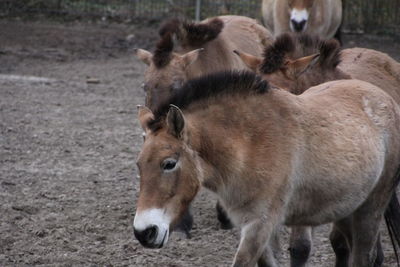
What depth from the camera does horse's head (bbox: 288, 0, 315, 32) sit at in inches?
385

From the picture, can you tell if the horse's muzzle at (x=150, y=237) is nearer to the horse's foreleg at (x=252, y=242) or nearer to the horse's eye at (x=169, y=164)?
the horse's eye at (x=169, y=164)

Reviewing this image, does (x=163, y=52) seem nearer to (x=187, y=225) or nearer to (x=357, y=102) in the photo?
(x=187, y=225)

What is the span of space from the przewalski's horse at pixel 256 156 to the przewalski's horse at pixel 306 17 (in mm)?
5033

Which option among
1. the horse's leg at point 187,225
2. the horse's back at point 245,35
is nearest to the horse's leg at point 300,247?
the horse's leg at point 187,225

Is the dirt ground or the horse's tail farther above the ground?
the horse's tail

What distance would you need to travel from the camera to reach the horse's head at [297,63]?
6043 mm

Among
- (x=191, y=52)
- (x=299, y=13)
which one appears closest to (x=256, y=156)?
(x=191, y=52)

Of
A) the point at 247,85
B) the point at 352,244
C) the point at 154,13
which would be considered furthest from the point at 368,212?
the point at 154,13

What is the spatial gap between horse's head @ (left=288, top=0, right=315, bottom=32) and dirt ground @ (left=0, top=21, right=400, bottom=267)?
7.58 feet

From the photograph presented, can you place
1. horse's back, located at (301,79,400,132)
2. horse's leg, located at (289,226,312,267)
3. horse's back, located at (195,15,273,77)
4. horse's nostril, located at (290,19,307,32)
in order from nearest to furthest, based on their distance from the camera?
horse's back, located at (301,79,400,132)
horse's leg, located at (289,226,312,267)
horse's back, located at (195,15,273,77)
horse's nostril, located at (290,19,307,32)

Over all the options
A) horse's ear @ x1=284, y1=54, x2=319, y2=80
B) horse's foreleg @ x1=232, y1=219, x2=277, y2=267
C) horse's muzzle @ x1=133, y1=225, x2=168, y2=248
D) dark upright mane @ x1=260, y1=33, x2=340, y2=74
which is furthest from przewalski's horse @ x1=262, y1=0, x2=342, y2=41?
horse's muzzle @ x1=133, y1=225, x2=168, y2=248

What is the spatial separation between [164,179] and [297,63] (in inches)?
91.5

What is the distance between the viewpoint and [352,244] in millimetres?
5234

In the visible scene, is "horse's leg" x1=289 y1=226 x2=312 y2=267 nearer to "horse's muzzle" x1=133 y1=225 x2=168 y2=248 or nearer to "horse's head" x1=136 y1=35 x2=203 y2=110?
"horse's muzzle" x1=133 y1=225 x2=168 y2=248
